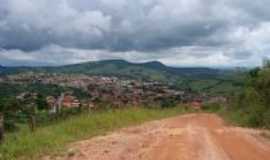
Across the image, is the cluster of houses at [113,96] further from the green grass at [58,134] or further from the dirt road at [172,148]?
the dirt road at [172,148]

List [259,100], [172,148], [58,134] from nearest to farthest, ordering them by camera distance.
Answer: [172,148], [58,134], [259,100]

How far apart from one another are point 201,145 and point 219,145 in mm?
616

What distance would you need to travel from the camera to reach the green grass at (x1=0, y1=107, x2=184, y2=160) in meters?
13.7

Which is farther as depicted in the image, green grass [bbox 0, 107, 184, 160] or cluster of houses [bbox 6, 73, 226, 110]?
cluster of houses [bbox 6, 73, 226, 110]

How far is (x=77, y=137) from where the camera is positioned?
18.4 meters

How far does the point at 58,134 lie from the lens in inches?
697

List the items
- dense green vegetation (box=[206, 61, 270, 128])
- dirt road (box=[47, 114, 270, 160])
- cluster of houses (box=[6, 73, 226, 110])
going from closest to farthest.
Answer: dirt road (box=[47, 114, 270, 160]), dense green vegetation (box=[206, 61, 270, 128]), cluster of houses (box=[6, 73, 226, 110])

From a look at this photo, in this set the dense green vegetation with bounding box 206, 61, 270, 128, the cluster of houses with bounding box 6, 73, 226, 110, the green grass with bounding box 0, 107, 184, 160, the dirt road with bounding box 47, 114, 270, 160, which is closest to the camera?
the dirt road with bounding box 47, 114, 270, 160

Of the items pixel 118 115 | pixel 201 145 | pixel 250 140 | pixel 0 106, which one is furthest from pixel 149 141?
pixel 118 115

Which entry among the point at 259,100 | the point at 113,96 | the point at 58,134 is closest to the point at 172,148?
the point at 58,134

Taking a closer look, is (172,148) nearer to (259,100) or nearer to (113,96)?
(259,100)

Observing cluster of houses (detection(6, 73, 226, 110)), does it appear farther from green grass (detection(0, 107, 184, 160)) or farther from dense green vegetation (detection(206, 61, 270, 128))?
dense green vegetation (detection(206, 61, 270, 128))

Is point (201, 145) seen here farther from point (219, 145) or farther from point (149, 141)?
point (149, 141)

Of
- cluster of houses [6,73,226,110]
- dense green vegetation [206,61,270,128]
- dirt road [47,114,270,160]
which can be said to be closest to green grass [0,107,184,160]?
dirt road [47,114,270,160]
